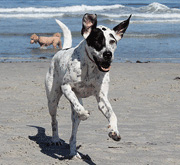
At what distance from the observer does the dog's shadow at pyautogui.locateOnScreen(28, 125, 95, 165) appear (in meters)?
4.68

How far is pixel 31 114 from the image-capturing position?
666cm

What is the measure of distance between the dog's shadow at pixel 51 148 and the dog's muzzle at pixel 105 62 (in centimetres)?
112

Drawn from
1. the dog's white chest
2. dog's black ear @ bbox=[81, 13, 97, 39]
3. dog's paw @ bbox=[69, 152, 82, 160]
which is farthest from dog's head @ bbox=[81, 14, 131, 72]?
dog's paw @ bbox=[69, 152, 82, 160]

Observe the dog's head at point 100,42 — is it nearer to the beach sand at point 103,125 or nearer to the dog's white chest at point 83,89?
the dog's white chest at point 83,89

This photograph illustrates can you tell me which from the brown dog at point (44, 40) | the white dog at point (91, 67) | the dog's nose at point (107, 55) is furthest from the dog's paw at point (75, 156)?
the brown dog at point (44, 40)

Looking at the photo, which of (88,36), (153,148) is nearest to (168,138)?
(153,148)

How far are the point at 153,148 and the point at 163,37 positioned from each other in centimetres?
1485

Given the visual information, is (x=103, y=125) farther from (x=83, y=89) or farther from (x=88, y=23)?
(x=88, y=23)

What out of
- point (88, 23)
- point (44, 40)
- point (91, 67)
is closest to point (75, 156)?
point (91, 67)

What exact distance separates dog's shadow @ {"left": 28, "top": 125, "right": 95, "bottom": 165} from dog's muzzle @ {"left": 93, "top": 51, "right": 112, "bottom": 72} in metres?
1.12

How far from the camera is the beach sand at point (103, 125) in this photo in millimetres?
4676

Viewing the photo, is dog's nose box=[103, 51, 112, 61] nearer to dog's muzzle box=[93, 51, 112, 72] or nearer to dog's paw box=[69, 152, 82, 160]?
dog's muzzle box=[93, 51, 112, 72]

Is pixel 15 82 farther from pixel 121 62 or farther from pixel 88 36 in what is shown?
pixel 88 36

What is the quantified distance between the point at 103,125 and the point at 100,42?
7.58 feet
